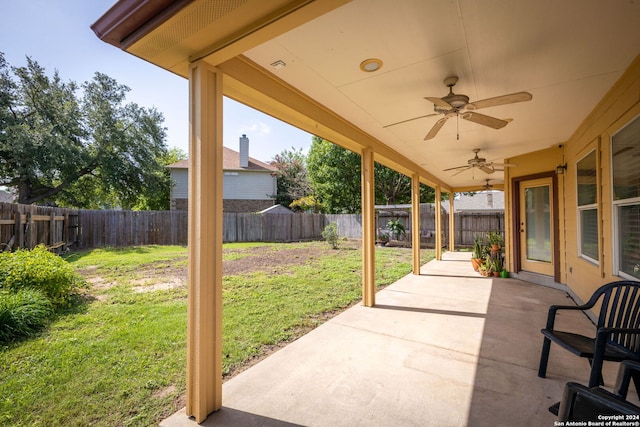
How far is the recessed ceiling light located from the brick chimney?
51.7 feet

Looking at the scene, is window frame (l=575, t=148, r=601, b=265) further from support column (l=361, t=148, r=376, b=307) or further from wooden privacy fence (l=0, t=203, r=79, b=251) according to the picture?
wooden privacy fence (l=0, t=203, r=79, b=251)

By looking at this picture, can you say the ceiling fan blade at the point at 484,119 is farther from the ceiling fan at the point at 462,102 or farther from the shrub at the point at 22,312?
the shrub at the point at 22,312

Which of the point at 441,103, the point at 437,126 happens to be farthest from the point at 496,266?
the point at 441,103

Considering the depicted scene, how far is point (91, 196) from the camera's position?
1562 cm

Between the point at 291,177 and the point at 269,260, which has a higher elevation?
the point at 291,177

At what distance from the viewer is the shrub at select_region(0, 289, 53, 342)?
3.00 meters

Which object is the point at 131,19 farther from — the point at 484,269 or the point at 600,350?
→ the point at 484,269

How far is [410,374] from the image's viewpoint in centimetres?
240

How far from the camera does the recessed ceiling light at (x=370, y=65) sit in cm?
227

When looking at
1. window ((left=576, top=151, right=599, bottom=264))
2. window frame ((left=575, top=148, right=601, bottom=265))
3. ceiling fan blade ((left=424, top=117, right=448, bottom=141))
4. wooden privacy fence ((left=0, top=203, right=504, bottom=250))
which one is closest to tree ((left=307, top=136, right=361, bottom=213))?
wooden privacy fence ((left=0, top=203, right=504, bottom=250))

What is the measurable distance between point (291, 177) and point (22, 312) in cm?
1909

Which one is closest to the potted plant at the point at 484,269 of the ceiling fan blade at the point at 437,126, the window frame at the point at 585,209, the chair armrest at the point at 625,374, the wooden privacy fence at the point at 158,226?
the window frame at the point at 585,209

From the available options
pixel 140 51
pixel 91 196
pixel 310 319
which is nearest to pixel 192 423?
pixel 310 319

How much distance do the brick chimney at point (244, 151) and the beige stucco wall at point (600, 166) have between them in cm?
1429
